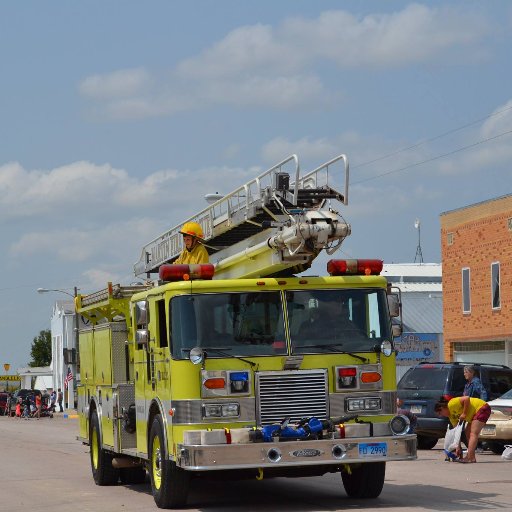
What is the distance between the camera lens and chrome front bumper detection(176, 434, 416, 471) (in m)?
13.1

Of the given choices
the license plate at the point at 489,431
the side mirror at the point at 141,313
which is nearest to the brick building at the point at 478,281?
the license plate at the point at 489,431

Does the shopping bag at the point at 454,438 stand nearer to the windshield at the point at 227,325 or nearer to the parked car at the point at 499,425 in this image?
the parked car at the point at 499,425

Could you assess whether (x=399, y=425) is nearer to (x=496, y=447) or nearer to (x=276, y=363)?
(x=276, y=363)

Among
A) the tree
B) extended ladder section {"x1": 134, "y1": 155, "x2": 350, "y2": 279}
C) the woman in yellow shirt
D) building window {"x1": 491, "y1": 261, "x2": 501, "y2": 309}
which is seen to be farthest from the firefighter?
the tree

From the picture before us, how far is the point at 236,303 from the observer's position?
1384 centimetres

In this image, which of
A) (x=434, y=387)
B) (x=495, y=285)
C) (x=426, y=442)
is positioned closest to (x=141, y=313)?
(x=434, y=387)

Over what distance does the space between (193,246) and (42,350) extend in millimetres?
143020

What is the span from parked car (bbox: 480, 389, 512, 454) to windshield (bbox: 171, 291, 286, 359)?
10317mm

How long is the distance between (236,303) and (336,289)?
45.6 inches

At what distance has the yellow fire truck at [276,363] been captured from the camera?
13344mm

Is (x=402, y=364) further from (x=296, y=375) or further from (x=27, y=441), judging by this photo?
(x=296, y=375)

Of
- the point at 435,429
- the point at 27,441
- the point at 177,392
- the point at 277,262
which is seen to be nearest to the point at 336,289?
the point at 277,262

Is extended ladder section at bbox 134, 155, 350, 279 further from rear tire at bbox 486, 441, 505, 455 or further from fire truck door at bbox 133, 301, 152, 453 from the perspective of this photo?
rear tire at bbox 486, 441, 505, 455

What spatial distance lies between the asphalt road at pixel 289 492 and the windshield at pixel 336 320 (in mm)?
1814
